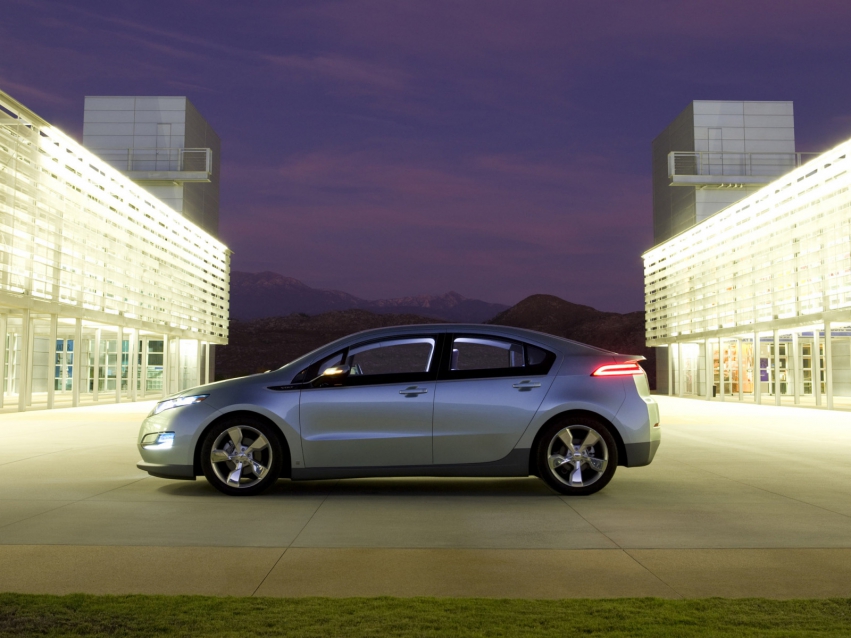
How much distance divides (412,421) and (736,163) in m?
41.4

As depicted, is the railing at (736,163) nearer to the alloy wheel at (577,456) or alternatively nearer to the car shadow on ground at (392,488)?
the car shadow on ground at (392,488)

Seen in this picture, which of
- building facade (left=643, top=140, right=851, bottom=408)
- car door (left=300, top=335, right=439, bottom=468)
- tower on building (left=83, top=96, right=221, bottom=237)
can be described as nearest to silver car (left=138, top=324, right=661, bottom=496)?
car door (left=300, top=335, right=439, bottom=468)

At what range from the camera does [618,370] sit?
8.50m

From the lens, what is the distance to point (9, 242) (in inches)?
882

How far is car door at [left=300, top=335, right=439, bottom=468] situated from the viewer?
8.17m

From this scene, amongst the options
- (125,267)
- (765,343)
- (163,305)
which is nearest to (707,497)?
(125,267)

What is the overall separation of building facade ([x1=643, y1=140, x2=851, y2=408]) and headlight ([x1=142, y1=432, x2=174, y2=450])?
2138 centimetres

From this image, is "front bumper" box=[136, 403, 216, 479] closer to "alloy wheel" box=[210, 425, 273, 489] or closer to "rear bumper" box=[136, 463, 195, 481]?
"rear bumper" box=[136, 463, 195, 481]

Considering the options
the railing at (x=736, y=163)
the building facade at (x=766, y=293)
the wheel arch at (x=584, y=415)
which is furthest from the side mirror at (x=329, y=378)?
the railing at (x=736, y=163)

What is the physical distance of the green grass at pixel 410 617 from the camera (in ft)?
13.0

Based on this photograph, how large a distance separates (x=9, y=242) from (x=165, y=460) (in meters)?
16.4

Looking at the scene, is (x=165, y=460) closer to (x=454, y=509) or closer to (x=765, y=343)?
(x=454, y=509)

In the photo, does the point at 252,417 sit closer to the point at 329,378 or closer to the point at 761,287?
the point at 329,378

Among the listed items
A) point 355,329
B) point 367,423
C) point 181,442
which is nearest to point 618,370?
point 367,423
